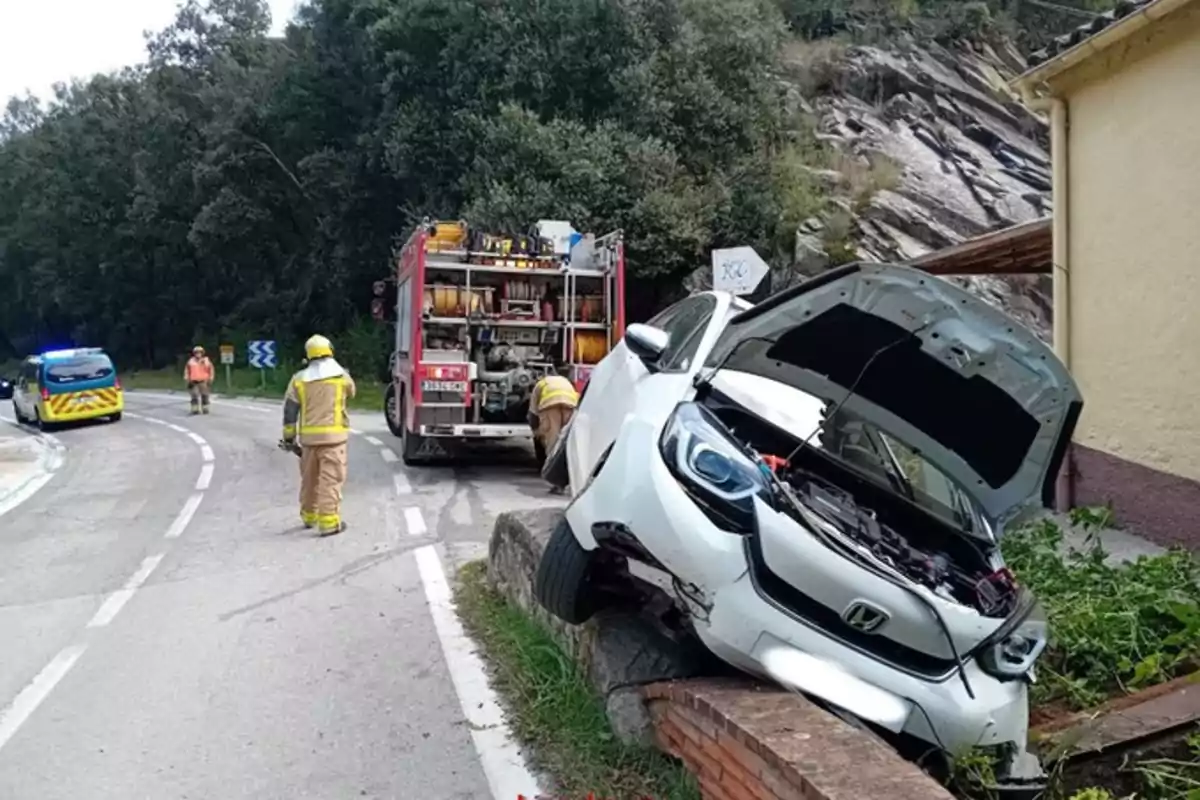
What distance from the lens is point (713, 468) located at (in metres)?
4.11

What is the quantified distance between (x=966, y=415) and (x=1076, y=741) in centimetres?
137

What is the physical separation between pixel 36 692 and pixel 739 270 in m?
6.50

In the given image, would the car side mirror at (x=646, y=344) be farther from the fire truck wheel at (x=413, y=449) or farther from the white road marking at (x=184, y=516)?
the fire truck wheel at (x=413, y=449)

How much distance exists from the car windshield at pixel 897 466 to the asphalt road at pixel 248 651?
1855 mm

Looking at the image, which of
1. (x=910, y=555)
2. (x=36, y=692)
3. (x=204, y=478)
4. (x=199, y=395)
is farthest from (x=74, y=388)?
(x=910, y=555)

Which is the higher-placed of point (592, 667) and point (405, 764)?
point (592, 667)

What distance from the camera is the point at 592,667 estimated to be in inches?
199

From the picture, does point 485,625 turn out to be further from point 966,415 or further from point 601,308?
point 601,308

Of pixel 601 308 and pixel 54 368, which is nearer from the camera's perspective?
pixel 601 308

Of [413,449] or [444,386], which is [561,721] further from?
Answer: [413,449]

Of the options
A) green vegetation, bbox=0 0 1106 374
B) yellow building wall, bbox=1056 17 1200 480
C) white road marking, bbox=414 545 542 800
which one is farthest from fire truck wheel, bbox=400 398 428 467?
green vegetation, bbox=0 0 1106 374

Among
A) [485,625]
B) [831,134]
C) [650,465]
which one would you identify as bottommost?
[485,625]

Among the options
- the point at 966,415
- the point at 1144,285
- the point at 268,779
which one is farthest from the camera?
the point at 1144,285

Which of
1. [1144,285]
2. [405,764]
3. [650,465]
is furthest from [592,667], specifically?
[1144,285]
